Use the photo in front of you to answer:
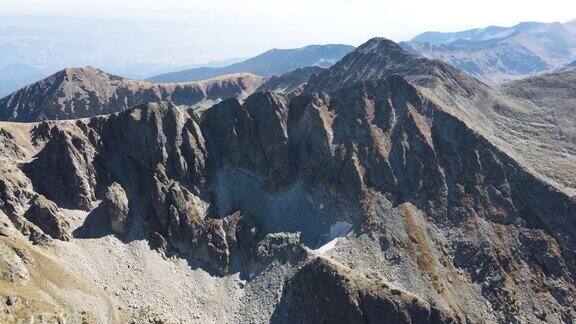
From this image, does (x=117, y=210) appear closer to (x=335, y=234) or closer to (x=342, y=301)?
(x=335, y=234)

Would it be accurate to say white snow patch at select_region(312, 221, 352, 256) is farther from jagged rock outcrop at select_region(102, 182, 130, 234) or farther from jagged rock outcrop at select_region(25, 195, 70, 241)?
jagged rock outcrop at select_region(25, 195, 70, 241)

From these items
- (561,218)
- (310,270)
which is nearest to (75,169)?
(310,270)

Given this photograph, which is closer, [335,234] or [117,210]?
[117,210]

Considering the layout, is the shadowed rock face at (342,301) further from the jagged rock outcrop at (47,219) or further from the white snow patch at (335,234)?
the jagged rock outcrop at (47,219)

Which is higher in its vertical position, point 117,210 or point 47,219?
point 47,219

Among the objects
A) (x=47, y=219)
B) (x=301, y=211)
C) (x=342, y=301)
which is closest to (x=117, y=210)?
(x=47, y=219)

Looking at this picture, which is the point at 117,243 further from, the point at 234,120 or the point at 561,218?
the point at 561,218

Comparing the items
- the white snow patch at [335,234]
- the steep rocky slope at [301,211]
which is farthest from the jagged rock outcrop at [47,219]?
the white snow patch at [335,234]
